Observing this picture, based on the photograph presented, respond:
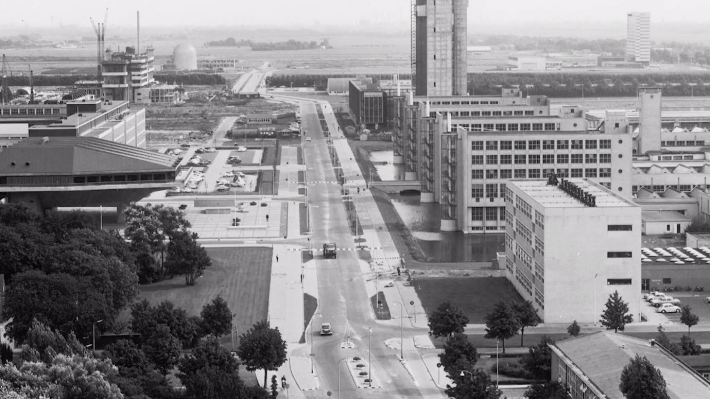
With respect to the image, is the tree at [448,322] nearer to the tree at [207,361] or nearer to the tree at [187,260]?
the tree at [207,361]

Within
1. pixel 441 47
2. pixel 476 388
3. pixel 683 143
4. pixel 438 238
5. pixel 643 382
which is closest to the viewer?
pixel 643 382

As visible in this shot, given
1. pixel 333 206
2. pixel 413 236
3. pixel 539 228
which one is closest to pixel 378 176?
pixel 333 206

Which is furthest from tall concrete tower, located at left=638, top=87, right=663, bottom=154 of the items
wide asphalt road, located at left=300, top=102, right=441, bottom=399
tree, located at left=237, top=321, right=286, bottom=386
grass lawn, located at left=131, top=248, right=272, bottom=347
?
tree, located at left=237, top=321, right=286, bottom=386

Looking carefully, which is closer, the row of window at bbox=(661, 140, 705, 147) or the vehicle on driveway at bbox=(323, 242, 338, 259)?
the vehicle on driveway at bbox=(323, 242, 338, 259)

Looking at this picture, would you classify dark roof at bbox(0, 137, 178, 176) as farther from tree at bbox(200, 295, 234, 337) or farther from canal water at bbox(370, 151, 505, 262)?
tree at bbox(200, 295, 234, 337)

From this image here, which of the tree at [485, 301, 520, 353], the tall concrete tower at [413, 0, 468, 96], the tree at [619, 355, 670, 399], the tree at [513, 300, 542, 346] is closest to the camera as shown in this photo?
the tree at [619, 355, 670, 399]

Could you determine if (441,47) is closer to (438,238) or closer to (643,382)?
(438,238)

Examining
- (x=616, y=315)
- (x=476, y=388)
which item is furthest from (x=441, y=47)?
(x=476, y=388)

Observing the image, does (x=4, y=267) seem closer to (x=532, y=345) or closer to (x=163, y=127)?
(x=532, y=345)
